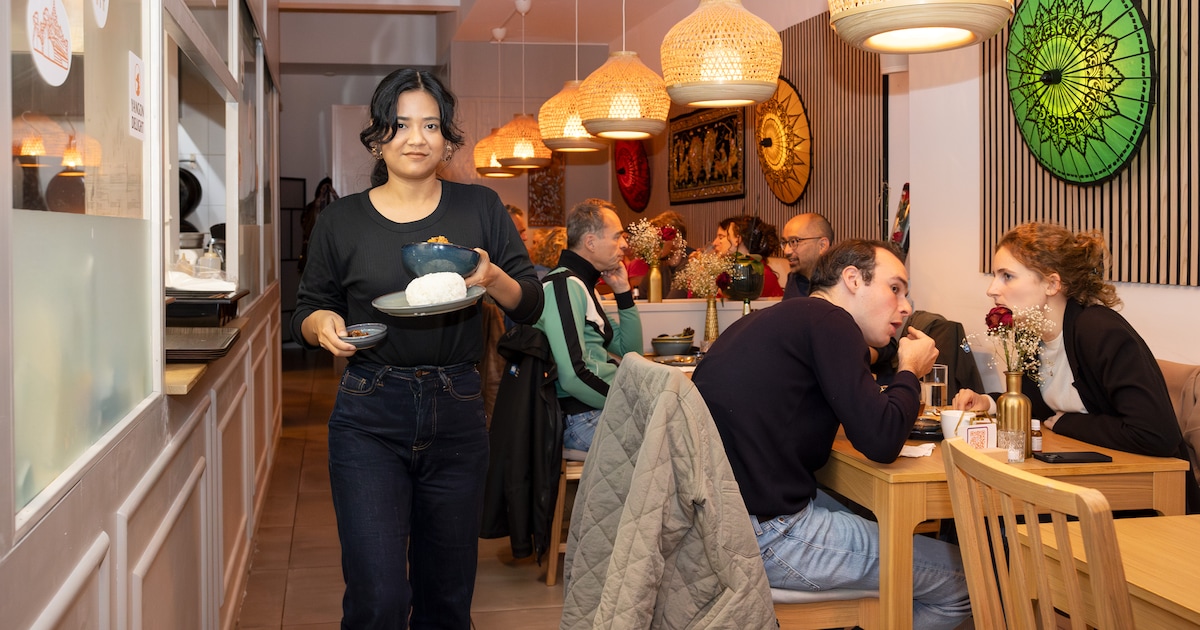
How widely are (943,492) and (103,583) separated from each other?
190 centimetres

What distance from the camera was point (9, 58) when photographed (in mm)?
1293

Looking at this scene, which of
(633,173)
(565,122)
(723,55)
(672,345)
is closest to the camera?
(723,55)

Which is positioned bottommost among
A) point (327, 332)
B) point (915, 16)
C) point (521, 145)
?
point (327, 332)

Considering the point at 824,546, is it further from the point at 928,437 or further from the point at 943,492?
the point at 928,437

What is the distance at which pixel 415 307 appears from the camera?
2.17 m

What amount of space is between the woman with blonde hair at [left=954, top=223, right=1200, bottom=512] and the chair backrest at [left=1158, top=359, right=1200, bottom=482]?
6.0 inches

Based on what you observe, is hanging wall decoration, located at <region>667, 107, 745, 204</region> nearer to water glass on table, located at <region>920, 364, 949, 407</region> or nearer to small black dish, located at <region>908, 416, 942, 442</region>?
water glass on table, located at <region>920, 364, 949, 407</region>

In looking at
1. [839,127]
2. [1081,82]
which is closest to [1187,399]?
[1081,82]

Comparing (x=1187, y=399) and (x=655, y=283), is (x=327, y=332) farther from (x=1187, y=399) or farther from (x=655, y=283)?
(x=655, y=283)

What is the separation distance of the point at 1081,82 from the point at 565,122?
3097 millimetres

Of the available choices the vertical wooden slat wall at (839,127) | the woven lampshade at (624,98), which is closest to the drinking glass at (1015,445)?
the woven lampshade at (624,98)

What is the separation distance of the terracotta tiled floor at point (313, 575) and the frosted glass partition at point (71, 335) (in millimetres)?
1908

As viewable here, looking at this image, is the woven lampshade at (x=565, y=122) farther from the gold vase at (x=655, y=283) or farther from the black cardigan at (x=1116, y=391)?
the black cardigan at (x=1116, y=391)

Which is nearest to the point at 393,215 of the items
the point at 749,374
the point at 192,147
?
the point at 749,374
